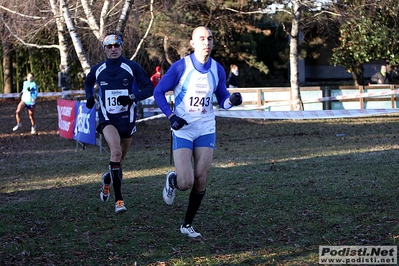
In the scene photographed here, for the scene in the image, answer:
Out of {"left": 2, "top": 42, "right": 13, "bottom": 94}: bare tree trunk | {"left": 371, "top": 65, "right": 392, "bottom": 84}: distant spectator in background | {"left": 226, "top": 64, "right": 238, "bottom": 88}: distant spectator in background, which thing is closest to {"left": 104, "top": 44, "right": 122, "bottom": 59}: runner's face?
{"left": 226, "top": 64, "right": 238, "bottom": 88}: distant spectator in background

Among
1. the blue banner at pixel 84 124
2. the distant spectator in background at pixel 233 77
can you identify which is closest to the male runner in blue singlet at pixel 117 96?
the blue banner at pixel 84 124

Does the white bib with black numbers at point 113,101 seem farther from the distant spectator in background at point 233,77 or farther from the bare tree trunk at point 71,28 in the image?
the distant spectator in background at point 233,77

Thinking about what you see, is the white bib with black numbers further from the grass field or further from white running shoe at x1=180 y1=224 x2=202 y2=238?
white running shoe at x1=180 y1=224 x2=202 y2=238

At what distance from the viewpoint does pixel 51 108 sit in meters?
32.9

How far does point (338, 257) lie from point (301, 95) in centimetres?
2071

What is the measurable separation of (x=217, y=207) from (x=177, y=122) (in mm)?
2370

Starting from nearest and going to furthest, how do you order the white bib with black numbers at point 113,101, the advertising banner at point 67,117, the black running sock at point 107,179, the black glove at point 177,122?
the black glove at point 177,122 < the white bib with black numbers at point 113,101 < the black running sock at point 107,179 < the advertising banner at point 67,117

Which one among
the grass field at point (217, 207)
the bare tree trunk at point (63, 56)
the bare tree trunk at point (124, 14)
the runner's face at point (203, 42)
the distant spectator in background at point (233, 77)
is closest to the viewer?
the grass field at point (217, 207)

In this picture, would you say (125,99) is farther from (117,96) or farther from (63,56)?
(63,56)

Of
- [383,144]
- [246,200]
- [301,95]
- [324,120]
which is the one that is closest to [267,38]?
[301,95]

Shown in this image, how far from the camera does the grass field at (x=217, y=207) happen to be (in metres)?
6.56

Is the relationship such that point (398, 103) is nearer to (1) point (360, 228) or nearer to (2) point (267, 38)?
(2) point (267, 38)

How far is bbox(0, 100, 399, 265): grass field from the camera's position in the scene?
21.5 ft

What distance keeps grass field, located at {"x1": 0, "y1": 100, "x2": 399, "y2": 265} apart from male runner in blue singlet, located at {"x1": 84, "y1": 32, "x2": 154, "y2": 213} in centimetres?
67
